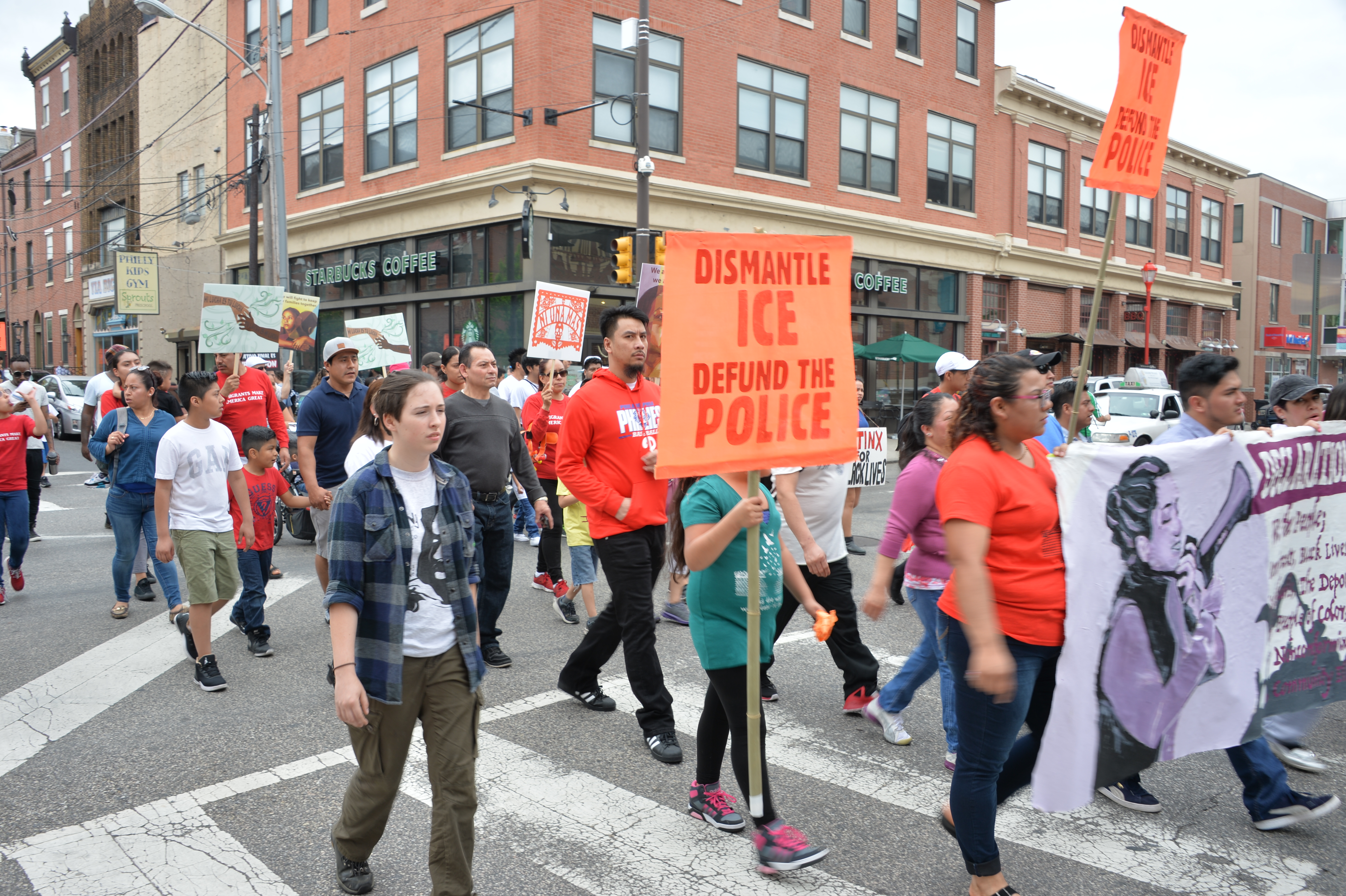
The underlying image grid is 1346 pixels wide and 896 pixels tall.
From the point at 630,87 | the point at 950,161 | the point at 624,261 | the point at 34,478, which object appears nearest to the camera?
the point at 34,478

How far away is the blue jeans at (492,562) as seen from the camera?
5875 millimetres

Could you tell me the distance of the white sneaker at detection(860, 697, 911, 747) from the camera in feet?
15.6

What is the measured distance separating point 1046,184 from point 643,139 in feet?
66.4

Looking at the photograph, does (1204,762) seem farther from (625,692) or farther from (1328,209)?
(1328,209)

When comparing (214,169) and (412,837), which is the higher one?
(214,169)

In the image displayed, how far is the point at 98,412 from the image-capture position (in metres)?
11.0

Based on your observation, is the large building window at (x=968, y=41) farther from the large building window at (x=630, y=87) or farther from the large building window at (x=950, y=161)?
the large building window at (x=630, y=87)

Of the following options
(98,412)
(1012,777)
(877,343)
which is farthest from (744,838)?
(877,343)

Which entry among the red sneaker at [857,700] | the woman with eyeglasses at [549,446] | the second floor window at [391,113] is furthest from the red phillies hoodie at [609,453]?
the second floor window at [391,113]

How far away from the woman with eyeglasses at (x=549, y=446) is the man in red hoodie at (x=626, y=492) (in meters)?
2.70

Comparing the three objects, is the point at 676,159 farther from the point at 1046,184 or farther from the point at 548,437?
the point at 1046,184

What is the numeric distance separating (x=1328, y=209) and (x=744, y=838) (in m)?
62.6

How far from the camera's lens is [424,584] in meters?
3.16

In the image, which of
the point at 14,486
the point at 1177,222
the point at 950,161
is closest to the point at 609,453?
the point at 14,486
